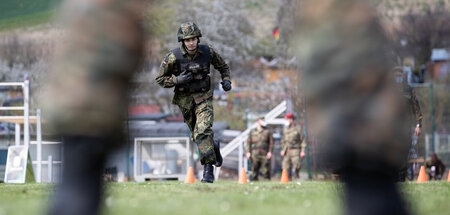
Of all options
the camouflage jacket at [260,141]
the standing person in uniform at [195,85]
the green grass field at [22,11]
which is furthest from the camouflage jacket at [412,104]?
the green grass field at [22,11]

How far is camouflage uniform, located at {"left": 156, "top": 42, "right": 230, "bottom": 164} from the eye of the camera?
390 inches

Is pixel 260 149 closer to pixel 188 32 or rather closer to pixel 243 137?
pixel 243 137

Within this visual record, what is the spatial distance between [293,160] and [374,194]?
21258 millimetres

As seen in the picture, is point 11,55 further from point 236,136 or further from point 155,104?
point 236,136

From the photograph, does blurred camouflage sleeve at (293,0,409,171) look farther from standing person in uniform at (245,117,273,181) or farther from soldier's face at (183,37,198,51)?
standing person in uniform at (245,117,273,181)

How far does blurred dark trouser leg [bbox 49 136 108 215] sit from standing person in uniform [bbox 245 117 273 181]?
21761 mm

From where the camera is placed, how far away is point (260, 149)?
2434 centimetres

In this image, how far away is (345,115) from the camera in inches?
94.6

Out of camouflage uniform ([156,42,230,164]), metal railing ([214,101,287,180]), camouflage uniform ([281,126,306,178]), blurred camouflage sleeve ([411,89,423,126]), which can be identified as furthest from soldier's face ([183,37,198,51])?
metal railing ([214,101,287,180])

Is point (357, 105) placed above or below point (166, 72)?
below

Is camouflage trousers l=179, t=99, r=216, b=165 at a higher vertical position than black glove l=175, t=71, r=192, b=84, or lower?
lower

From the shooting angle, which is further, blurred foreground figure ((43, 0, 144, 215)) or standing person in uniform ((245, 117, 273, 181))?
standing person in uniform ((245, 117, 273, 181))

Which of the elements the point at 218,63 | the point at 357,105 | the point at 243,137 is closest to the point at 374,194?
the point at 357,105

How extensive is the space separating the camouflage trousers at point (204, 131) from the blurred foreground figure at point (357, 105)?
24.2 feet
